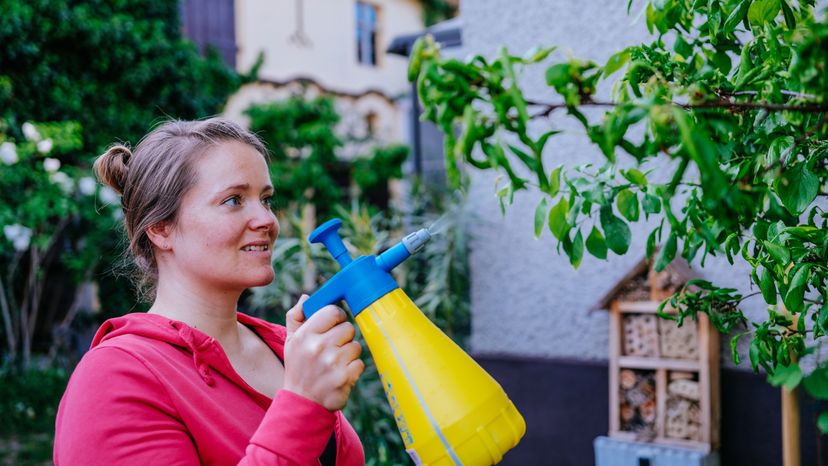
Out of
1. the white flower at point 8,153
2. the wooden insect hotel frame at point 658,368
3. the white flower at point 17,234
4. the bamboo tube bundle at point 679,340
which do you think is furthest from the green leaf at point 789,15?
the white flower at point 8,153

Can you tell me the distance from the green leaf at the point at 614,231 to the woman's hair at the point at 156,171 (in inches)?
27.5

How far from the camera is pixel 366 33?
1234 centimetres

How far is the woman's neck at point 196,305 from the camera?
1388mm

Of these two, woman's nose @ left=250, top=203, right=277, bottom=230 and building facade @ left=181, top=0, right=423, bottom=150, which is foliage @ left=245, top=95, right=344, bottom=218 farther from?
woman's nose @ left=250, top=203, right=277, bottom=230

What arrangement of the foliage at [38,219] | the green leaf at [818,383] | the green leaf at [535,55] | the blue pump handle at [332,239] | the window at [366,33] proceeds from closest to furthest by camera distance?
the green leaf at [818,383] < the green leaf at [535,55] < the blue pump handle at [332,239] < the foliage at [38,219] < the window at [366,33]

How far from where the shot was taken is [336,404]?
3.59ft

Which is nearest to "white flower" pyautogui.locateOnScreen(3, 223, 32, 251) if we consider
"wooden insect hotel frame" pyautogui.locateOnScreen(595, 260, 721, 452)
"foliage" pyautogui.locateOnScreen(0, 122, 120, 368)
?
"foliage" pyautogui.locateOnScreen(0, 122, 120, 368)

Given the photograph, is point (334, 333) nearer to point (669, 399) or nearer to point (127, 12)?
point (669, 399)

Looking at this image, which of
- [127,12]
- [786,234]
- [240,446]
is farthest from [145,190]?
[127,12]

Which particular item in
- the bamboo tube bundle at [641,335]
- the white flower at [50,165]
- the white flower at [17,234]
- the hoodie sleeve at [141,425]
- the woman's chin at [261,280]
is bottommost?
the bamboo tube bundle at [641,335]

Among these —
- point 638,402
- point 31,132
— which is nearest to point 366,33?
point 31,132

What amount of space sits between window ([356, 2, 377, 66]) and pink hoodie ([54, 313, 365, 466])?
1130 centimetres

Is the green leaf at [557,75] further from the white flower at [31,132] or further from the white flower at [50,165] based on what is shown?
the white flower at [31,132]

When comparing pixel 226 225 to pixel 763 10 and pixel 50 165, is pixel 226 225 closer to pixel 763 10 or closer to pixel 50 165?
pixel 763 10
